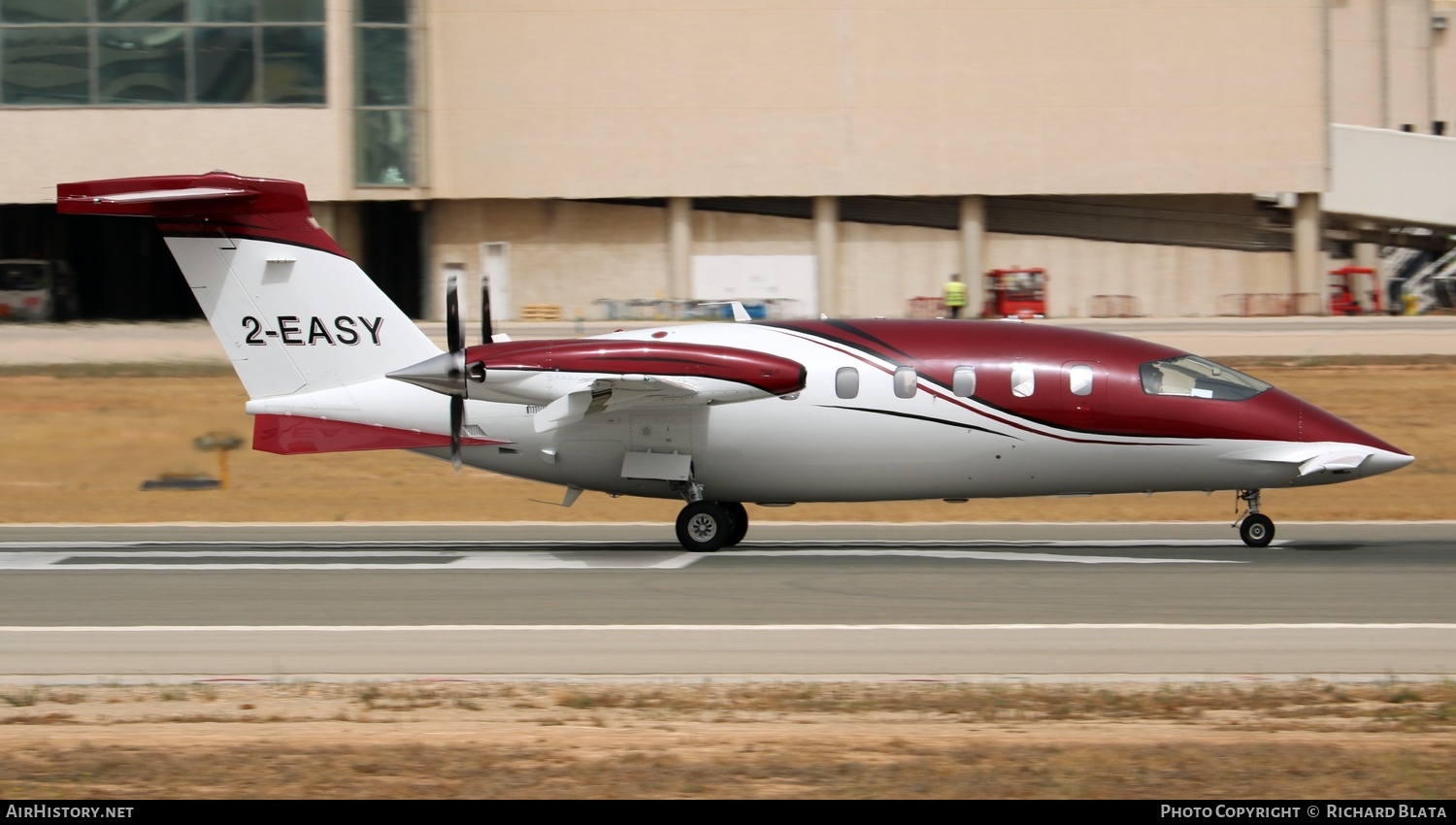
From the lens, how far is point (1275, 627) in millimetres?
14055

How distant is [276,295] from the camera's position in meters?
20.3

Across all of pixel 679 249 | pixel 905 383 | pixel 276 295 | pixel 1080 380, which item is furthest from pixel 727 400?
pixel 679 249

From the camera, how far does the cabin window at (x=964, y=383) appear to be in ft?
64.1

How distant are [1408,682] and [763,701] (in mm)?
5065

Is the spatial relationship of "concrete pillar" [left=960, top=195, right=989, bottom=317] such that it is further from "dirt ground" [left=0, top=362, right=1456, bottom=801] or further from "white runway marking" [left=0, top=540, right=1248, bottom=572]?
"dirt ground" [left=0, top=362, right=1456, bottom=801]

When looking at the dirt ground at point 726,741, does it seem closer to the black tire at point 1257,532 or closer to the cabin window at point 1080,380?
the black tire at point 1257,532

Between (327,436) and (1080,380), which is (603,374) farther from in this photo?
(1080,380)

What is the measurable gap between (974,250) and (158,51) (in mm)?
28592

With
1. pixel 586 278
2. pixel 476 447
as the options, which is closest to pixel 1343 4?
pixel 586 278

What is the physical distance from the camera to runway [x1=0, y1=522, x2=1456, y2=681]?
12875 mm

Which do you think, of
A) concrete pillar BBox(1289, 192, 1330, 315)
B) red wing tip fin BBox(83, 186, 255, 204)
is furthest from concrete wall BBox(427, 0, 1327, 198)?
red wing tip fin BBox(83, 186, 255, 204)

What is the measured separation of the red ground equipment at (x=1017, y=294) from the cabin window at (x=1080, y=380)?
112 feet

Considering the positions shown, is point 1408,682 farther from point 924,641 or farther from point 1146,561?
point 1146,561

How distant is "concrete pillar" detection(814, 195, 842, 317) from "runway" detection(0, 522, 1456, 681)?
33669mm
